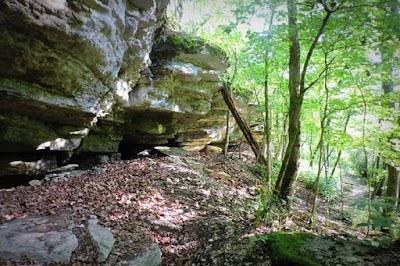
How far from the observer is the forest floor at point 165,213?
155 inches

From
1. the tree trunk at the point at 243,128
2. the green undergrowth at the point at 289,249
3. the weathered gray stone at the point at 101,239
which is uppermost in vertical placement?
the tree trunk at the point at 243,128

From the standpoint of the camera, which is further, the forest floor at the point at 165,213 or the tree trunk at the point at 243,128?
the tree trunk at the point at 243,128

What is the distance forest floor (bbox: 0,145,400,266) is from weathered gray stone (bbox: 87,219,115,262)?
98 mm

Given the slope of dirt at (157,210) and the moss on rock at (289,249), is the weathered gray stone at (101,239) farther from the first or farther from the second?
the moss on rock at (289,249)

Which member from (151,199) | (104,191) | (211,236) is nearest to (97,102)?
(104,191)

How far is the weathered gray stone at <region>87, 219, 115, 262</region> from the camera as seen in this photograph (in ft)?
12.8

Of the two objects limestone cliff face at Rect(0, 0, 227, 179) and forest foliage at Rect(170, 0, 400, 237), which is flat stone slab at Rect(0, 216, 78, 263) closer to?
limestone cliff face at Rect(0, 0, 227, 179)

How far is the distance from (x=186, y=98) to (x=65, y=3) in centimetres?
→ 689

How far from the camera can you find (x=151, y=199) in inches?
238

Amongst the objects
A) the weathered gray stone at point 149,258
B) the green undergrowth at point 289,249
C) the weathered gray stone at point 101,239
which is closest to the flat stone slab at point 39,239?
the weathered gray stone at point 101,239

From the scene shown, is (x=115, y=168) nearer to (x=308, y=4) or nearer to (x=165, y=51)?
(x=165, y=51)

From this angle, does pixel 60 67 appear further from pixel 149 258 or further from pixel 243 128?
pixel 243 128

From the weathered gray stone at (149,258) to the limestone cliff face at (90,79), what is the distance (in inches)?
180

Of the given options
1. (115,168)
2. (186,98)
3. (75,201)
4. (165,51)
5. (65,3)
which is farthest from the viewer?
(186,98)
